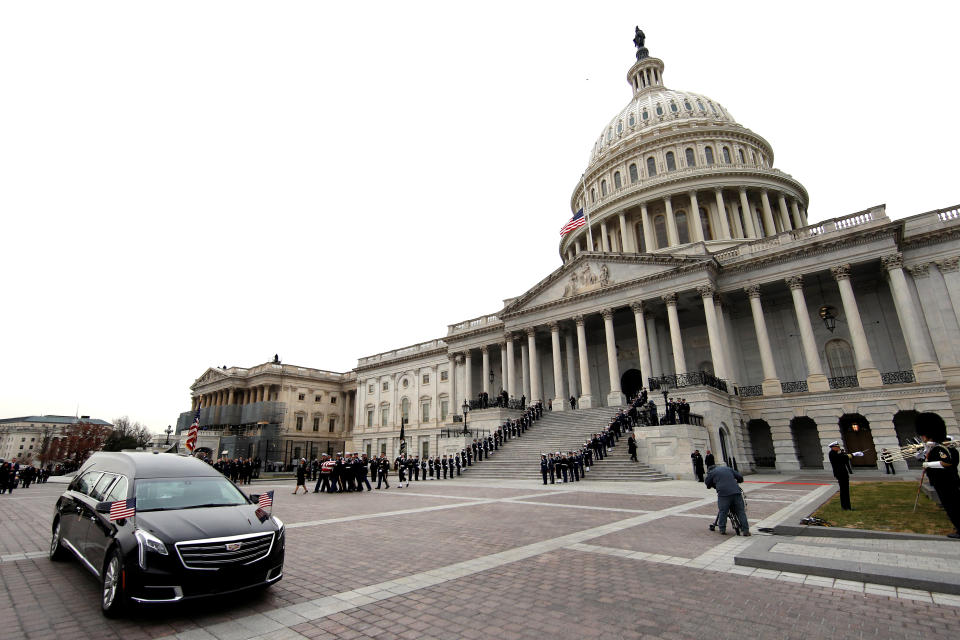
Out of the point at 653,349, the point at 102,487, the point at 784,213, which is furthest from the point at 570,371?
the point at 102,487

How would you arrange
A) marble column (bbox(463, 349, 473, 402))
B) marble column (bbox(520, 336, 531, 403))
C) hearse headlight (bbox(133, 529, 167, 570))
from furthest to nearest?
marble column (bbox(463, 349, 473, 402))
marble column (bbox(520, 336, 531, 403))
hearse headlight (bbox(133, 529, 167, 570))

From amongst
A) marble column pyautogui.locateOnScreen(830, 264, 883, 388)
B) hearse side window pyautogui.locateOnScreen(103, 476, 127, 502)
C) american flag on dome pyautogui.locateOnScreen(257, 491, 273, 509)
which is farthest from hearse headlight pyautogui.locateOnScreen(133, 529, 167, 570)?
marble column pyautogui.locateOnScreen(830, 264, 883, 388)

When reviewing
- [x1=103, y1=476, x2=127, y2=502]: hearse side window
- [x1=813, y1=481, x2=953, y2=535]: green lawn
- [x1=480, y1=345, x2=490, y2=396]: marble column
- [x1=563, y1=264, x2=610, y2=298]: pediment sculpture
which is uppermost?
[x1=563, y1=264, x2=610, y2=298]: pediment sculpture

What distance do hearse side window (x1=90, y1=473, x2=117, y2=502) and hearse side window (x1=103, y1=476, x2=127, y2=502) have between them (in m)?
0.23

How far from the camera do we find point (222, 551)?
5.15 metres

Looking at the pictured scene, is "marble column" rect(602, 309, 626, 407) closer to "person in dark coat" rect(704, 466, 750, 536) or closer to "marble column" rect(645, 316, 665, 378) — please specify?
"marble column" rect(645, 316, 665, 378)

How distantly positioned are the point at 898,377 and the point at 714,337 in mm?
10268

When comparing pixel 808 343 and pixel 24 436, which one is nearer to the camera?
pixel 808 343

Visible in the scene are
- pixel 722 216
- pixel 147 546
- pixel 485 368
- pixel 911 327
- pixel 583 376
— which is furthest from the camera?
pixel 485 368

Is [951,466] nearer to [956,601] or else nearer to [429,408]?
[956,601]

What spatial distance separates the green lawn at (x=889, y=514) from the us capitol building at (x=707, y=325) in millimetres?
9928

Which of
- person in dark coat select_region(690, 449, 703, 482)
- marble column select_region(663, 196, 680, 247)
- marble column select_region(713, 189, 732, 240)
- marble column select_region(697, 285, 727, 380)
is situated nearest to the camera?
person in dark coat select_region(690, 449, 703, 482)

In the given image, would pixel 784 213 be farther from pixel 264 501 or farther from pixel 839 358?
pixel 264 501

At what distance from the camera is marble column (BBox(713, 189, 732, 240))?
4472 centimetres
